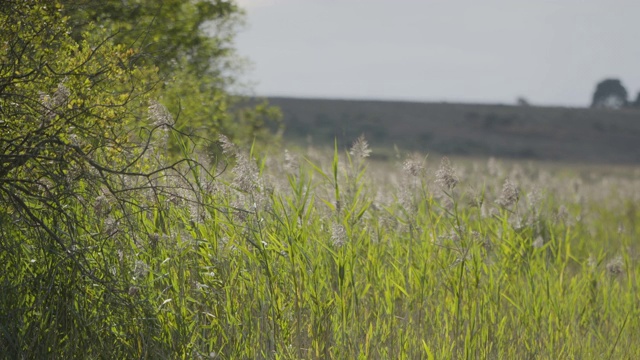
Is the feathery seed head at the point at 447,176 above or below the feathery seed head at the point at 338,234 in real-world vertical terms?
above

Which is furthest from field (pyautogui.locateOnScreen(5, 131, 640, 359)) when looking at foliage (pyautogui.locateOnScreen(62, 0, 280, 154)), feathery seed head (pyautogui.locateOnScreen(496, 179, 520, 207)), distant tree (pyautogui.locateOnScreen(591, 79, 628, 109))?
distant tree (pyautogui.locateOnScreen(591, 79, 628, 109))

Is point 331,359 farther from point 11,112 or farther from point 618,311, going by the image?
point 618,311

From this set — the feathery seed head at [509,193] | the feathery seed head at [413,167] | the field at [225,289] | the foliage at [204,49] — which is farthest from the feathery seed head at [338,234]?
the foliage at [204,49]

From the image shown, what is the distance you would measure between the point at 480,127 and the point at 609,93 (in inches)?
1383

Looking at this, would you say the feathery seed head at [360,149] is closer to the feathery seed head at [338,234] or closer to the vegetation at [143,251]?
the vegetation at [143,251]

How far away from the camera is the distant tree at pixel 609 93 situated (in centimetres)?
9394

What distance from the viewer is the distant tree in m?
93.9

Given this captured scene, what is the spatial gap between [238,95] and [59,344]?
8.98 meters

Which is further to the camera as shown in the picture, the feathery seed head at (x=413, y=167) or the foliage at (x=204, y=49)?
the foliage at (x=204, y=49)

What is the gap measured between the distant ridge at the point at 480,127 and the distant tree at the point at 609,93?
831 inches

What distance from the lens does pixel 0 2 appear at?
4.28 metres

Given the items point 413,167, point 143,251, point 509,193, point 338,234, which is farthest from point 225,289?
point 509,193

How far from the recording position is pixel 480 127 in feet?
222

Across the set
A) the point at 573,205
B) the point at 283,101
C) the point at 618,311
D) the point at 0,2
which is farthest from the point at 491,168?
the point at 283,101
